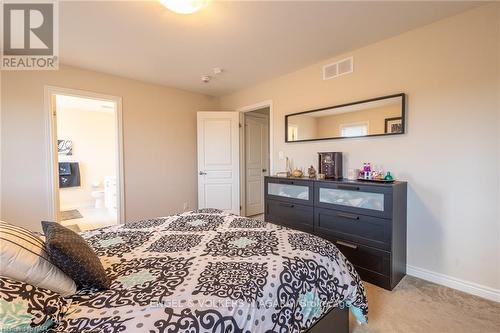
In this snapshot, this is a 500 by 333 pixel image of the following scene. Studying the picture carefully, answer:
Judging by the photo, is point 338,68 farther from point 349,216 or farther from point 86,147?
point 86,147

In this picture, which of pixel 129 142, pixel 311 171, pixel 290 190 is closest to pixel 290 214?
pixel 290 190

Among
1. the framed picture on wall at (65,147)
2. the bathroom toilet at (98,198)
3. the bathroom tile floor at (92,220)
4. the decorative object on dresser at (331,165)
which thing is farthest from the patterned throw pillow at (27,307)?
the framed picture on wall at (65,147)

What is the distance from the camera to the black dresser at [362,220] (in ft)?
6.88

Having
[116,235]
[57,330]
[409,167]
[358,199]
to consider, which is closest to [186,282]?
[57,330]

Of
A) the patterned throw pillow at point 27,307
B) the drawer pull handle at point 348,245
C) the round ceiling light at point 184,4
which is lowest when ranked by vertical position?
the drawer pull handle at point 348,245

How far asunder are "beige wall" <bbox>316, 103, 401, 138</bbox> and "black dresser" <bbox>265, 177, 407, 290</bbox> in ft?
2.21

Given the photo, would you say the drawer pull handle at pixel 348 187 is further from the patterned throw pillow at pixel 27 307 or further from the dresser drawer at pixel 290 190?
the patterned throw pillow at pixel 27 307

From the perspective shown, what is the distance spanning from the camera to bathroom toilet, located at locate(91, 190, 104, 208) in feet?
18.2

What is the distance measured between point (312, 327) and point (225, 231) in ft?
2.66

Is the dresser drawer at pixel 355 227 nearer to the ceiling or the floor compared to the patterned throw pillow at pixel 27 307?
nearer to the floor

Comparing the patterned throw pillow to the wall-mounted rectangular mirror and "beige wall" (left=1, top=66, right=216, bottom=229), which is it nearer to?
"beige wall" (left=1, top=66, right=216, bottom=229)

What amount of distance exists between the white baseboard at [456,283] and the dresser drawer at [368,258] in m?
0.46

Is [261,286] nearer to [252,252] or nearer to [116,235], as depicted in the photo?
[252,252]

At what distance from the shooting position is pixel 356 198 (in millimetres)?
2316
